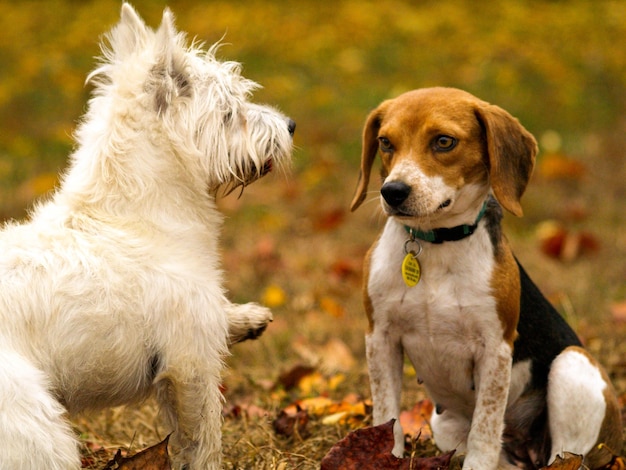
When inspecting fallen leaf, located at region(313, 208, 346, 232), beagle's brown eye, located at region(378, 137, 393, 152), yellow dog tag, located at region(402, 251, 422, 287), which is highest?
beagle's brown eye, located at region(378, 137, 393, 152)

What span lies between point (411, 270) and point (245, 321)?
29.9 inches

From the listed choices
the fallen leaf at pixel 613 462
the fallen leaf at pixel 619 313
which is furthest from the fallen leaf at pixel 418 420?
the fallen leaf at pixel 619 313

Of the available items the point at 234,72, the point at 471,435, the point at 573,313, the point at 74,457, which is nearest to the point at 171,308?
the point at 74,457

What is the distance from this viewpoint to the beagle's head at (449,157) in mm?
3529

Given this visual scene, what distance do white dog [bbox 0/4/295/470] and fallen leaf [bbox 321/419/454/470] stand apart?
0.50 metres

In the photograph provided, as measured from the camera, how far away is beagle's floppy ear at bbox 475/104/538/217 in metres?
3.59

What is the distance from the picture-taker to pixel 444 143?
3.60m

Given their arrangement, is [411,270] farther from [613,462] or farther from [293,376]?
[293,376]

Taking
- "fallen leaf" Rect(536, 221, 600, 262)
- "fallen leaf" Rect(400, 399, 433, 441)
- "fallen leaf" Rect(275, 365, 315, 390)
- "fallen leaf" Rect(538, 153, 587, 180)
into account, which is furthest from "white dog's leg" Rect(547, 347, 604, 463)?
"fallen leaf" Rect(538, 153, 587, 180)

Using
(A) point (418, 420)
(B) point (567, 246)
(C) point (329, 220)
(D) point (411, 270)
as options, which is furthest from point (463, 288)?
(C) point (329, 220)

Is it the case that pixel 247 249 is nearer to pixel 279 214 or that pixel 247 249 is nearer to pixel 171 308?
pixel 279 214

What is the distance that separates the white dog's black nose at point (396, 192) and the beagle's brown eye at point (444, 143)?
24 cm

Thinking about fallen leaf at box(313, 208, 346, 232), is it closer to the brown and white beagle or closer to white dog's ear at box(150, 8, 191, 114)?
the brown and white beagle

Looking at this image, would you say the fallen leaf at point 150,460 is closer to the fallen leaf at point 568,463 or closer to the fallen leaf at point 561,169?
the fallen leaf at point 568,463
